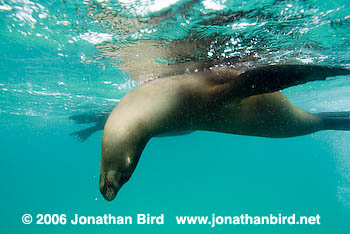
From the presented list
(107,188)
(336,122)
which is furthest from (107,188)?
(336,122)

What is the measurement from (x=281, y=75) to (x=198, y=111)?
1.00 m

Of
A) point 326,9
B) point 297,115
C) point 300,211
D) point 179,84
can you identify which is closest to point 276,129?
point 297,115

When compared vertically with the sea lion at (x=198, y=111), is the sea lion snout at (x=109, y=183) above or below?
below

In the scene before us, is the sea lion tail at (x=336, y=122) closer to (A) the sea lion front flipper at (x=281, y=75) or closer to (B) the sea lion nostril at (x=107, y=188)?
(A) the sea lion front flipper at (x=281, y=75)

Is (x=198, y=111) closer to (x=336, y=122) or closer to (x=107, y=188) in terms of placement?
(x=107, y=188)

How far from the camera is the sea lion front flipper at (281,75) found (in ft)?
8.47

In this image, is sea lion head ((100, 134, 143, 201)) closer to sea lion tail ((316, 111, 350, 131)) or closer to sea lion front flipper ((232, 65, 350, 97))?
sea lion front flipper ((232, 65, 350, 97))

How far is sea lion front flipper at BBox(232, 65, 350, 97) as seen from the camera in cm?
258

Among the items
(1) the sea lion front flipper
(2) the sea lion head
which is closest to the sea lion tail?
(1) the sea lion front flipper

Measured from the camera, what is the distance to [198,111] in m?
2.99

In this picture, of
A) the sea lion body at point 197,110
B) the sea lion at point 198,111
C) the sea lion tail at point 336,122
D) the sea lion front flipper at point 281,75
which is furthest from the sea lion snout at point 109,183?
the sea lion tail at point 336,122

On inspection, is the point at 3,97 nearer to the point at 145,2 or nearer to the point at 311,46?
the point at 145,2

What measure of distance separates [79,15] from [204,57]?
9.96ft

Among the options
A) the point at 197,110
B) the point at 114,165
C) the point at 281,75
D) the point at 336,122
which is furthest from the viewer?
the point at 336,122
